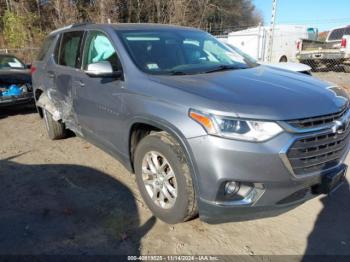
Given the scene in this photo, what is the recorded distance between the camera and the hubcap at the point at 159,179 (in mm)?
3051

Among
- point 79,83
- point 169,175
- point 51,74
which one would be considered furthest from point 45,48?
point 169,175

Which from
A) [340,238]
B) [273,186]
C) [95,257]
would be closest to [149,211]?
[95,257]

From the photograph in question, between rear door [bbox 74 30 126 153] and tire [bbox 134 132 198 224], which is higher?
rear door [bbox 74 30 126 153]

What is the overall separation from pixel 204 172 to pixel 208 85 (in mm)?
810

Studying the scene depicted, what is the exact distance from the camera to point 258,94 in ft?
9.20

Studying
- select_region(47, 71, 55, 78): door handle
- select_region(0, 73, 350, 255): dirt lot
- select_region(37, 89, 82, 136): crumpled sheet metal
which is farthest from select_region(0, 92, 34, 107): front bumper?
select_region(0, 73, 350, 255): dirt lot

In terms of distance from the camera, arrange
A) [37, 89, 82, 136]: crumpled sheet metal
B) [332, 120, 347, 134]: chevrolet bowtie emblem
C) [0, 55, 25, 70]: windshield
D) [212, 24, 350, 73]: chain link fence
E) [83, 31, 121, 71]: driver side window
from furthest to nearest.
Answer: [212, 24, 350, 73]: chain link fence → [0, 55, 25, 70]: windshield → [37, 89, 82, 136]: crumpled sheet metal → [83, 31, 121, 71]: driver side window → [332, 120, 347, 134]: chevrolet bowtie emblem

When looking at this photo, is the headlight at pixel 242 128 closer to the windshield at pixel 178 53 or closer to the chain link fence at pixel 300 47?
the windshield at pixel 178 53

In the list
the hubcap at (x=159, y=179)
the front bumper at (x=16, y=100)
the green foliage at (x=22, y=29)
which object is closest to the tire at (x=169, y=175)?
the hubcap at (x=159, y=179)

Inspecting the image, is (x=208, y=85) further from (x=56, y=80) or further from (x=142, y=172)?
(x=56, y=80)

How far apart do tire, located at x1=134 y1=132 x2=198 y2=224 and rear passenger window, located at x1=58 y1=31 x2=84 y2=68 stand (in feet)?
6.17

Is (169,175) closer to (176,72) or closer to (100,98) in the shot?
(176,72)

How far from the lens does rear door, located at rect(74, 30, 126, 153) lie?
3.55 metres

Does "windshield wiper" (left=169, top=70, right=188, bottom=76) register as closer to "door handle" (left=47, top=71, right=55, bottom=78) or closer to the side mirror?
the side mirror
